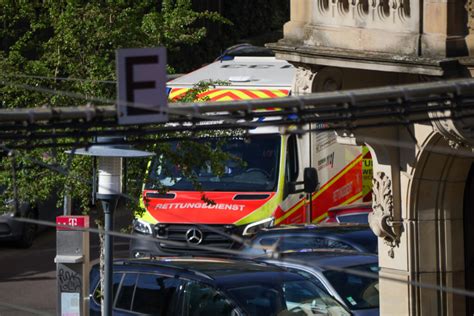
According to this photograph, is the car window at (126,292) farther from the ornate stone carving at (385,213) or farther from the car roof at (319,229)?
the car roof at (319,229)

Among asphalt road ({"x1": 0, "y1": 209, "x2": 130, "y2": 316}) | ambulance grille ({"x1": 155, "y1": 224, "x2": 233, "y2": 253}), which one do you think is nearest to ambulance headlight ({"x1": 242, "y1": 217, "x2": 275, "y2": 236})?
ambulance grille ({"x1": 155, "y1": 224, "x2": 233, "y2": 253})

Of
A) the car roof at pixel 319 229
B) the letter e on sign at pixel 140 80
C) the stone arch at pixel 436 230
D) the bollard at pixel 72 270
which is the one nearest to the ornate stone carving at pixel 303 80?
the stone arch at pixel 436 230

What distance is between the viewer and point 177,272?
43.0 feet

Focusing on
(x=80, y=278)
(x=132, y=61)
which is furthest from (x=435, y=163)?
(x=132, y=61)

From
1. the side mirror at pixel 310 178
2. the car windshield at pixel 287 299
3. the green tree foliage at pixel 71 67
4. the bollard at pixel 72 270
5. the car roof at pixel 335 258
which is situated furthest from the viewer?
the side mirror at pixel 310 178

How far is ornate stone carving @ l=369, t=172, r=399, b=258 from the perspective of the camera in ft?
39.0

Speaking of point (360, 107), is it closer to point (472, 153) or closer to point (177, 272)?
point (472, 153)

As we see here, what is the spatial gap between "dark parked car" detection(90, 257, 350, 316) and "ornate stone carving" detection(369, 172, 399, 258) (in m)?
1.31

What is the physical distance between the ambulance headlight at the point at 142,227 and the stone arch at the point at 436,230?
866cm

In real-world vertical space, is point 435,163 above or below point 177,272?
above

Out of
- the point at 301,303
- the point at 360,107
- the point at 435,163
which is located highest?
the point at 360,107

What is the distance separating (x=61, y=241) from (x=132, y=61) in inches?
269

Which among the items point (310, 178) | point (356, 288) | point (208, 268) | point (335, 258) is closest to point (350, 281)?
point (356, 288)

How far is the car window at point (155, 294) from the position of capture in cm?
1295
